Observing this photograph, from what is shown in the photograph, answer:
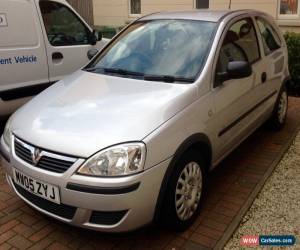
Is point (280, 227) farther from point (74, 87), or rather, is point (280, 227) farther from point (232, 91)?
point (74, 87)

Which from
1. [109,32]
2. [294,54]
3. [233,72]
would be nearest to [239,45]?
[233,72]

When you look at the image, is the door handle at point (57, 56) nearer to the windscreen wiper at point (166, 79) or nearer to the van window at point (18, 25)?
the van window at point (18, 25)

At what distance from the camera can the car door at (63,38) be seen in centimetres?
561

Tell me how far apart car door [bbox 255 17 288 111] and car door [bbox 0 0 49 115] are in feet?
9.37

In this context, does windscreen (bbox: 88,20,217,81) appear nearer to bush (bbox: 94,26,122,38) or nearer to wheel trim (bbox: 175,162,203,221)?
wheel trim (bbox: 175,162,203,221)

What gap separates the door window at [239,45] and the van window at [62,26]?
2673 millimetres

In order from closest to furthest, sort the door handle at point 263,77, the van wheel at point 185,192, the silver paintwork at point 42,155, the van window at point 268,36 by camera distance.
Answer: the silver paintwork at point 42,155 → the van wheel at point 185,192 → the door handle at point 263,77 → the van window at point 268,36

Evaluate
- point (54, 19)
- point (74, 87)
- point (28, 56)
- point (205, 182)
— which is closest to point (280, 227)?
point (205, 182)

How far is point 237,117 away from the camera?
396 centimetres

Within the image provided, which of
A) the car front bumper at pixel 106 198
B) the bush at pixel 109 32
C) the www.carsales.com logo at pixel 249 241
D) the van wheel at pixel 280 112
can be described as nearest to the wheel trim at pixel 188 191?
the car front bumper at pixel 106 198

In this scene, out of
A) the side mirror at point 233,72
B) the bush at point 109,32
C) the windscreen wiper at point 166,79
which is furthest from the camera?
the bush at point 109,32

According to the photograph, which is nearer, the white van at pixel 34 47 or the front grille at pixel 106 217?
the front grille at pixel 106 217

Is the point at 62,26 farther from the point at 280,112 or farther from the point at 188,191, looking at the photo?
the point at 188,191

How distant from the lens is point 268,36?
5.02m
